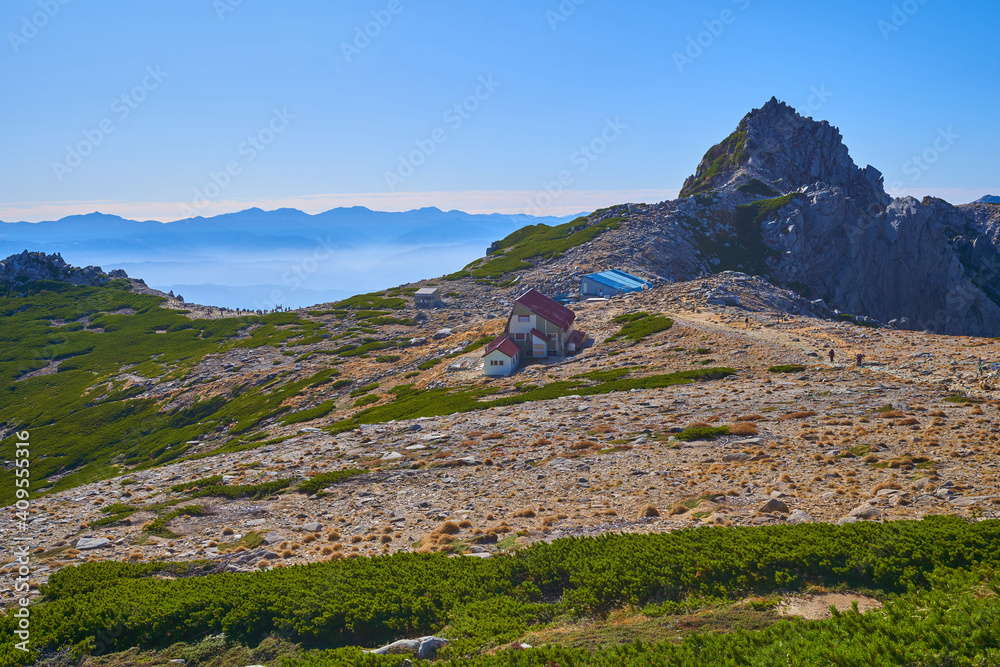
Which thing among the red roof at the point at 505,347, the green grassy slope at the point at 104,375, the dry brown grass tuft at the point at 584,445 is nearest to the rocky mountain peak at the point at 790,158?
the red roof at the point at 505,347

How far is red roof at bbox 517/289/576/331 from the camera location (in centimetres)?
5400

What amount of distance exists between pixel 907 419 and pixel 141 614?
27.4 metres

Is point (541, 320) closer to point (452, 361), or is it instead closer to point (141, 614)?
point (452, 361)

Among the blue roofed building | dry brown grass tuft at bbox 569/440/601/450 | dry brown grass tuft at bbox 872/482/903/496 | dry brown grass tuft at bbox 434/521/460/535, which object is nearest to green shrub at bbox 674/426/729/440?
dry brown grass tuft at bbox 569/440/601/450

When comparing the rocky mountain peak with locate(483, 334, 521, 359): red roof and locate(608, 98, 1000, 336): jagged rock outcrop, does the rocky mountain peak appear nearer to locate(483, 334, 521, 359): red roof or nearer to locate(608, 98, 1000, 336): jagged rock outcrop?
locate(608, 98, 1000, 336): jagged rock outcrop

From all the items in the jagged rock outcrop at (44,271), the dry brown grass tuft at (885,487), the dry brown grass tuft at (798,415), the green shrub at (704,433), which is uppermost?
the jagged rock outcrop at (44,271)

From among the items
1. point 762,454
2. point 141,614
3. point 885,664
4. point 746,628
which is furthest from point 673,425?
point 141,614

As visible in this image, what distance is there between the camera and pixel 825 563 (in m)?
13.4

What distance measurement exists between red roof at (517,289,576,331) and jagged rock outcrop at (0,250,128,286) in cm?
15060

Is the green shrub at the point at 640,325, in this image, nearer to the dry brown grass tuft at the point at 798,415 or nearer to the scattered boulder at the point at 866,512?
the dry brown grass tuft at the point at 798,415

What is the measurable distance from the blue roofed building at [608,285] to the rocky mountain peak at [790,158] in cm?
8224

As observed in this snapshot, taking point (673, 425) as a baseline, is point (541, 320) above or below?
above

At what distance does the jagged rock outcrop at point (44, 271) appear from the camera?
16025cm

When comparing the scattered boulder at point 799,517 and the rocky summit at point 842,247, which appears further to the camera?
the rocky summit at point 842,247
